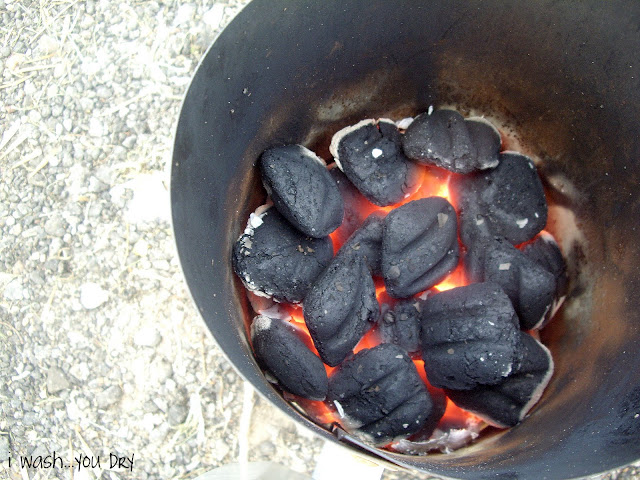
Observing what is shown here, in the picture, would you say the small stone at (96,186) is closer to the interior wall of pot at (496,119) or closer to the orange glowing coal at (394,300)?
the interior wall of pot at (496,119)

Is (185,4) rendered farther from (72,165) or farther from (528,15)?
(528,15)

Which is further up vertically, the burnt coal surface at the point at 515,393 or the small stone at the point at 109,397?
the burnt coal surface at the point at 515,393

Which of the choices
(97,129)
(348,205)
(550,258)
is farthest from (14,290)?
(550,258)

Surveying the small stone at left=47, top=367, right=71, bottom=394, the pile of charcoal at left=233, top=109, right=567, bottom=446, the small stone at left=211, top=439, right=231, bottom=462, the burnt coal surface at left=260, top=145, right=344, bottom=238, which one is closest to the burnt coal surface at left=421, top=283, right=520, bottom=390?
the pile of charcoal at left=233, top=109, right=567, bottom=446

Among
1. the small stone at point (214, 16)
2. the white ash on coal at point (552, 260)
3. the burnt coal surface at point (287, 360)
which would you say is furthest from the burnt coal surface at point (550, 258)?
the small stone at point (214, 16)

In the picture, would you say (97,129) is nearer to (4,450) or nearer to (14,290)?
(14,290)

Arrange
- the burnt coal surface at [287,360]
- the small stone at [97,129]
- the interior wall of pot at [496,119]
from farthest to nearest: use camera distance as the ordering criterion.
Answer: the small stone at [97,129]
the burnt coal surface at [287,360]
the interior wall of pot at [496,119]
